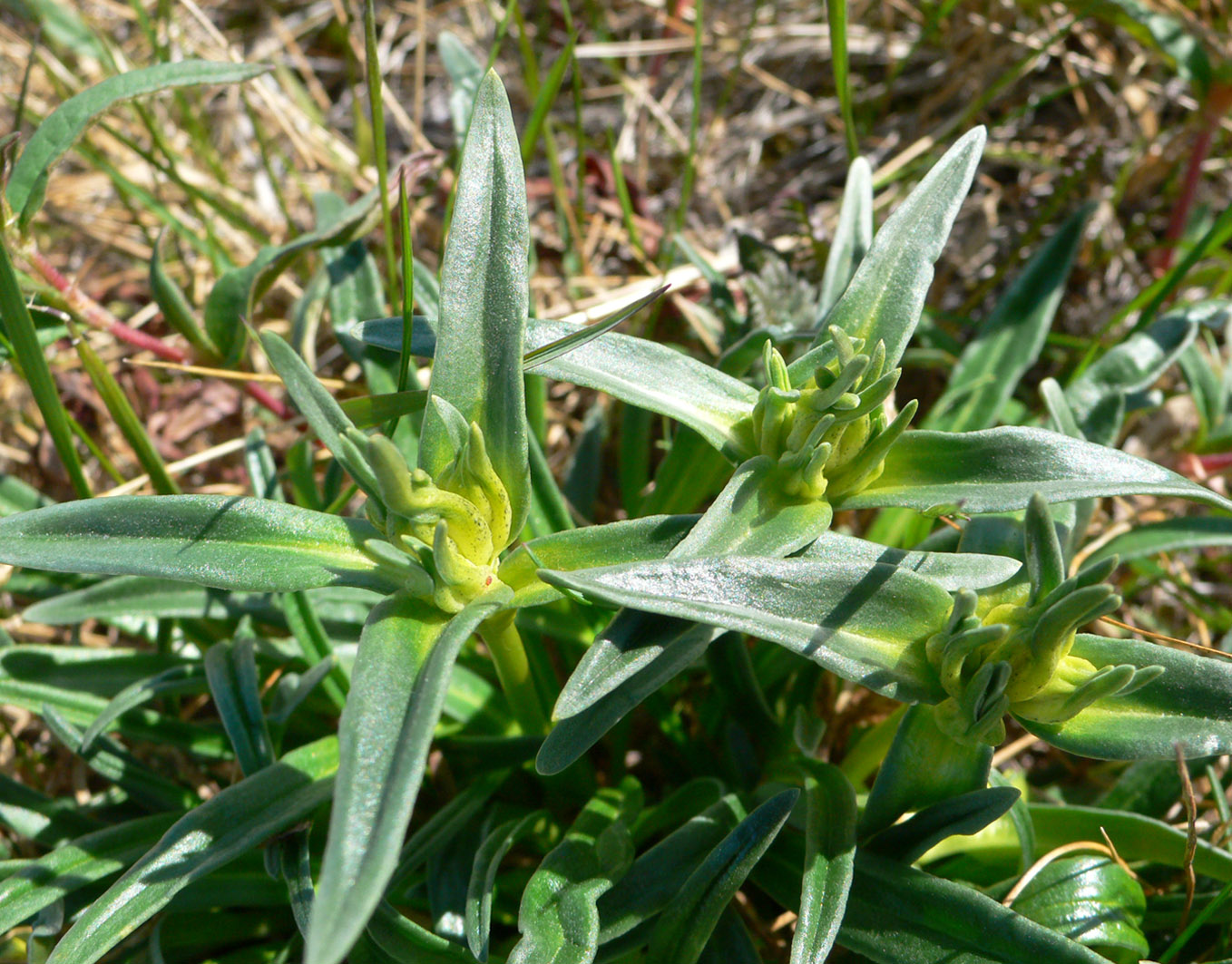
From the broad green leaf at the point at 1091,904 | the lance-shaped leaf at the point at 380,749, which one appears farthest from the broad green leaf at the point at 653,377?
the broad green leaf at the point at 1091,904

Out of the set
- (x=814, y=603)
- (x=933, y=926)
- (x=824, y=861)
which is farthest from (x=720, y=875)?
(x=814, y=603)

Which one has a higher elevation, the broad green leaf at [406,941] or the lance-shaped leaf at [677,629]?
the lance-shaped leaf at [677,629]

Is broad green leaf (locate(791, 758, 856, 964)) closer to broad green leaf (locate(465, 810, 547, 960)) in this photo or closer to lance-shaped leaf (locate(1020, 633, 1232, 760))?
lance-shaped leaf (locate(1020, 633, 1232, 760))

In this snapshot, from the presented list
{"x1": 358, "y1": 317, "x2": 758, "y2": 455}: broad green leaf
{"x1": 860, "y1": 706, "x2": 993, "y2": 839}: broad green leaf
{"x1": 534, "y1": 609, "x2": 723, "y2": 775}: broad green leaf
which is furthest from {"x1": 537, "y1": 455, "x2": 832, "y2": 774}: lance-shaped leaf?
{"x1": 860, "y1": 706, "x2": 993, "y2": 839}: broad green leaf

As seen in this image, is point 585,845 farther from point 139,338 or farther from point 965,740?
point 139,338

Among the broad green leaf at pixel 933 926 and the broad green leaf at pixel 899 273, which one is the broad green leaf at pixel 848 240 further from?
the broad green leaf at pixel 933 926

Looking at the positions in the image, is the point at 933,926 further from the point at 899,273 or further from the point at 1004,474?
the point at 899,273
